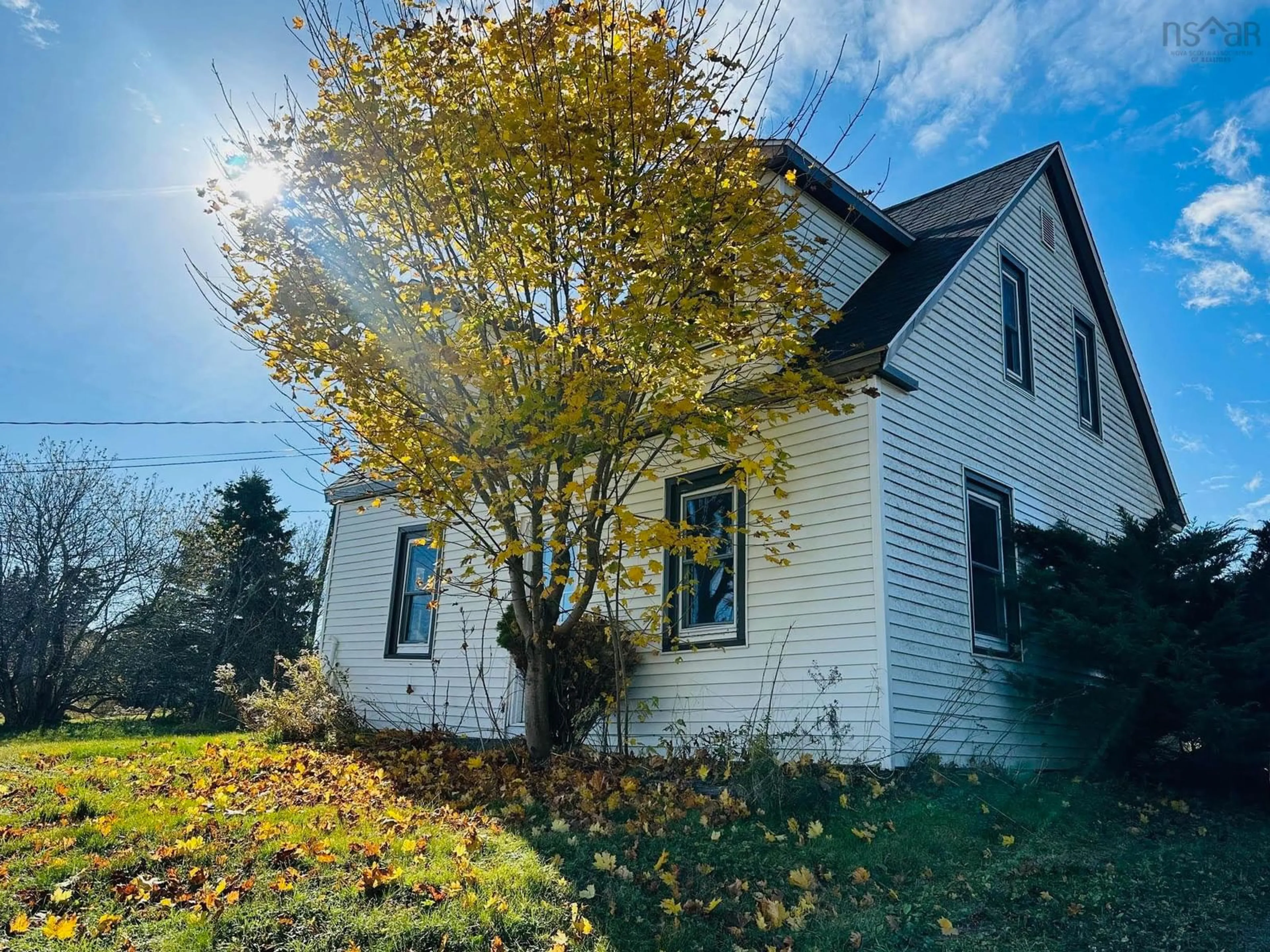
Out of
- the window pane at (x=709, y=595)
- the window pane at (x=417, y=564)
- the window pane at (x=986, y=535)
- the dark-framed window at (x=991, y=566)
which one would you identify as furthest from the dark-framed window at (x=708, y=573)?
the window pane at (x=417, y=564)

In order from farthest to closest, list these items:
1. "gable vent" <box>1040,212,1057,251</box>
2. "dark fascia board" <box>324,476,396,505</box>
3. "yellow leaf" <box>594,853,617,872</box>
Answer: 1. "dark fascia board" <box>324,476,396,505</box>
2. "gable vent" <box>1040,212,1057,251</box>
3. "yellow leaf" <box>594,853,617,872</box>

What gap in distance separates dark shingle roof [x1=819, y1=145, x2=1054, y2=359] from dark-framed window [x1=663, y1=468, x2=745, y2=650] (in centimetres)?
190

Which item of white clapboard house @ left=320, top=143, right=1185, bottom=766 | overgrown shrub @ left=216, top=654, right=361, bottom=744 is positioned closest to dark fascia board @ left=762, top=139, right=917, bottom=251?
white clapboard house @ left=320, top=143, right=1185, bottom=766

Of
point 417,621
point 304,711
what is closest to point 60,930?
point 304,711

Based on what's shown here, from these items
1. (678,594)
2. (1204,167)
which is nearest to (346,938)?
(678,594)

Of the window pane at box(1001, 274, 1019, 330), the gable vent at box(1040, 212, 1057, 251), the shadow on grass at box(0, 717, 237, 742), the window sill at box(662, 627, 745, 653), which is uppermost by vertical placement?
the gable vent at box(1040, 212, 1057, 251)

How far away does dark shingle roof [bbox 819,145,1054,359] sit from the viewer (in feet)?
29.9

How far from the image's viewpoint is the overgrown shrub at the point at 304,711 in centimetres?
1097

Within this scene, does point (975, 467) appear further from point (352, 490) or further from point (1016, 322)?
point (352, 490)

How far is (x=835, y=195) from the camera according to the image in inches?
411

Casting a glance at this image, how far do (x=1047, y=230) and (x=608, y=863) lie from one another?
10.9m

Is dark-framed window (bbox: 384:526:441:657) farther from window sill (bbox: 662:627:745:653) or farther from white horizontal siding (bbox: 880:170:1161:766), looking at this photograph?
white horizontal siding (bbox: 880:170:1161:766)

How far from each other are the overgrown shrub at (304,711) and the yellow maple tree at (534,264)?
3.69 m

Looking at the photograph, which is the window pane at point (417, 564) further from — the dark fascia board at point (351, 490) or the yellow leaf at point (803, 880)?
the yellow leaf at point (803, 880)
